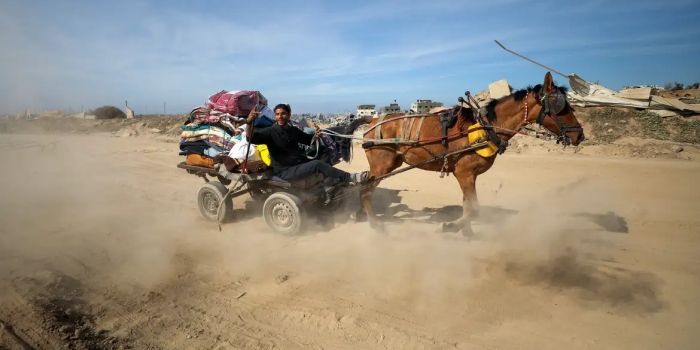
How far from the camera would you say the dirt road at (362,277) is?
11.0ft

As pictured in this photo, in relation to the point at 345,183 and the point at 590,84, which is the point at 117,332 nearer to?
the point at 345,183

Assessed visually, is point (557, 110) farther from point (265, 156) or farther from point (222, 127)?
point (222, 127)

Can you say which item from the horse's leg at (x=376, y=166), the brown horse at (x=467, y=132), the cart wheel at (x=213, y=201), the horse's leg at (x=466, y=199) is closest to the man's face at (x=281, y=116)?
the brown horse at (x=467, y=132)

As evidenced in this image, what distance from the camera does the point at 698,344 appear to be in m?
3.07

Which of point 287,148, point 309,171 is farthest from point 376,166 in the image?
point 287,148

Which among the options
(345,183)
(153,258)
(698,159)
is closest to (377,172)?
(345,183)

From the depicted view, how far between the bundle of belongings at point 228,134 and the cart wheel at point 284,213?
599 mm

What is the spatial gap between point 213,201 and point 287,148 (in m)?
1.88

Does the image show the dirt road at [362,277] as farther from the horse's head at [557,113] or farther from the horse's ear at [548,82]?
the horse's ear at [548,82]

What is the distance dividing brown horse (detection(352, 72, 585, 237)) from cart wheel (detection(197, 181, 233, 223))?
240 cm

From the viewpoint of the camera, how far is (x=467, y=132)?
18.1 ft

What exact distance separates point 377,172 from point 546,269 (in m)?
2.90

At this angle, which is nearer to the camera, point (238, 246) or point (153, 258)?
point (153, 258)

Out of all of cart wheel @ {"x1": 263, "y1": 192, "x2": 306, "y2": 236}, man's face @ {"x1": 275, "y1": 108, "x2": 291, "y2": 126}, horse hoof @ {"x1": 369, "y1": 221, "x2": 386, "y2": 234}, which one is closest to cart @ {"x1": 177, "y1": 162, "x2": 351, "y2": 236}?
cart wheel @ {"x1": 263, "y1": 192, "x2": 306, "y2": 236}
